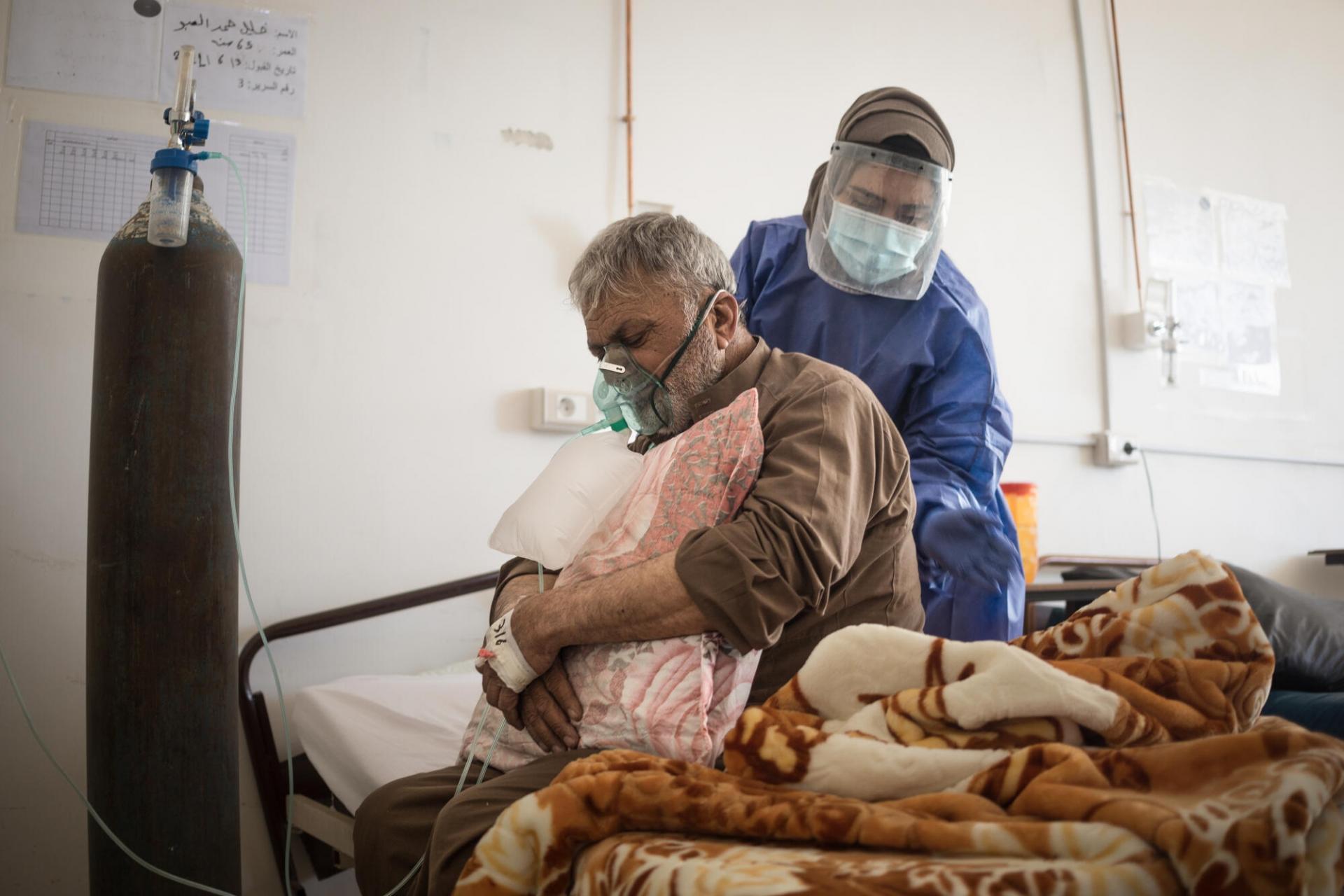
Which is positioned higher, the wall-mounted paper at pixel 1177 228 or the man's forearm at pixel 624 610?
the wall-mounted paper at pixel 1177 228

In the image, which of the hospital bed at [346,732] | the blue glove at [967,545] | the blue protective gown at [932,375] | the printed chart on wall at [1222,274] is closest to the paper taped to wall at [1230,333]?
the printed chart on wall at [1222,274]

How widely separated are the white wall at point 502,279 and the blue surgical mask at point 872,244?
92 cm

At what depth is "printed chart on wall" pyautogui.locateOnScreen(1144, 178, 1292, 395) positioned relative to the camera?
3.69 m

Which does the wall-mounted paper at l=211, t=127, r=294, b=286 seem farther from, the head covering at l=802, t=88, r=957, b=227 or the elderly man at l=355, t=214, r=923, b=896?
the head covering at l=802, t=88, r=957, b=227

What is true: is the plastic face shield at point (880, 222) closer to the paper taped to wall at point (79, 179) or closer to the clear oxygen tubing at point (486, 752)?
the clear oxygen tubing at point (486, 752)

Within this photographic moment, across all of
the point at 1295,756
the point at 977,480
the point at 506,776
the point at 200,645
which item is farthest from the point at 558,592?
the point at 977,480

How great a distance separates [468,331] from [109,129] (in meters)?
0.92

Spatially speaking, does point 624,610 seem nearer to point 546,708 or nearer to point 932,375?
point 546,708

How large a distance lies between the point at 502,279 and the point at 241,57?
80cm

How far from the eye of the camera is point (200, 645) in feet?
5.05

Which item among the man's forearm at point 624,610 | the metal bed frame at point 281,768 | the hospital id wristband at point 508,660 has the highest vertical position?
the man's forearm at point 624,610

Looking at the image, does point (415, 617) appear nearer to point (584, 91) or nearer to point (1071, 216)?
point (584, 91)

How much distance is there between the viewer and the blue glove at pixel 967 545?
71.1 inches

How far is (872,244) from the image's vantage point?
6.40ft
